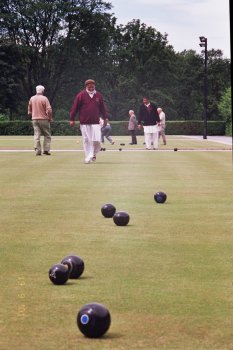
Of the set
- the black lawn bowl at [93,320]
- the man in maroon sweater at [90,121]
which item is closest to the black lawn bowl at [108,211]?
the black lawn bowl at [93,320]

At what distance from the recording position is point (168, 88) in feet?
329

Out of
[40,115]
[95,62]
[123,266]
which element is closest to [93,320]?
[123,266]

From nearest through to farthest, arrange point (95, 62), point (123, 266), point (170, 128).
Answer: point (123, 266) < point (170, 128) < point (95, 62)

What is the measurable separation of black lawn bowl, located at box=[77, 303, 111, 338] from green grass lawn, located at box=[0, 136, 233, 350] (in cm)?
5

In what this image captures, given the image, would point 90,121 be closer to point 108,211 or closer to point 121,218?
point 108,211

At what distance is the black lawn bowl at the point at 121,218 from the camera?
907cm

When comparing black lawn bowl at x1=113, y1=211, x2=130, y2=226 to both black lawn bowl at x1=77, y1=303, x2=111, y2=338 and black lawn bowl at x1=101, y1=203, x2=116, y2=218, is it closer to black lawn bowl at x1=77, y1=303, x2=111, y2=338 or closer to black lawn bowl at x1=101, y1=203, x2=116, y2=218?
black lawn bowl at x1=101, y1=203, x2=116, y2=218

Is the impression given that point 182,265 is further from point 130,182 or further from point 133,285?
point 130,182

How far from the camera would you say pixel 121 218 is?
9.06 m

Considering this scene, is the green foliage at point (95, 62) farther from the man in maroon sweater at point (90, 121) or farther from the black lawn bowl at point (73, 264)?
the black lawn bowl at point (73, 264)

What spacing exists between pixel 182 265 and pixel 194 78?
98613 mm

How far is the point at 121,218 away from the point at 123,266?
2.45 metres

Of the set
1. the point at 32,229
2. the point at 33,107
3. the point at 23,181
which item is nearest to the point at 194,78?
the point at 33,107

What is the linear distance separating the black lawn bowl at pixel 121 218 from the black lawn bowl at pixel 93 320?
4.67 m
